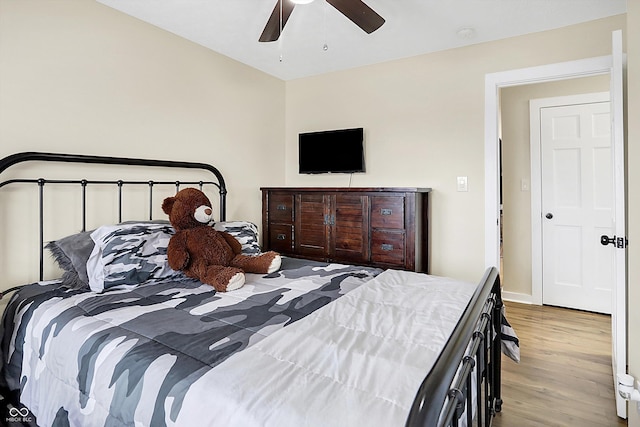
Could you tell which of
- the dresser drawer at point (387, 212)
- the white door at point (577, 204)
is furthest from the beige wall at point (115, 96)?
the white door at point (577, 204)

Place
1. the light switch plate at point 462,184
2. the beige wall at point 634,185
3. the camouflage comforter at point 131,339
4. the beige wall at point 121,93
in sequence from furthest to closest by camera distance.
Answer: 1. the light switch plate at point 462,184
2. the beige wall at point 121,93
3. the beige wall at point 634,185
4. the camouflage comforter at point 131,339

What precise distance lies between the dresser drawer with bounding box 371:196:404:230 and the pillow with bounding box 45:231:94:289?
195 centimetres

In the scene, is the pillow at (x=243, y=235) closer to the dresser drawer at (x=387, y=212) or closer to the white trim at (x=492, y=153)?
the dresser drawer at (x=387, y=212)

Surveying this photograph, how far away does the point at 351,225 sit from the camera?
302cm

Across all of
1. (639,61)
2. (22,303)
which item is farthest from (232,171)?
(639,61)

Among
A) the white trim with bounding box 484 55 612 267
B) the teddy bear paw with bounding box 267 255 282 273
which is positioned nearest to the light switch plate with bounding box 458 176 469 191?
the white trim with bounding box 484 55 612 267

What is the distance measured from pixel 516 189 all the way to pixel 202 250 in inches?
129

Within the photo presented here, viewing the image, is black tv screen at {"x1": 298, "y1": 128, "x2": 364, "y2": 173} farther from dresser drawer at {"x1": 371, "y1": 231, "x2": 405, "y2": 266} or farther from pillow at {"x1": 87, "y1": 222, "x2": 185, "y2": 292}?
pillow at {"x1": 87, "y1": 222, "x2": 185, "y2": 292}

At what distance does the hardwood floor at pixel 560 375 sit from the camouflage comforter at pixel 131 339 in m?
1.16

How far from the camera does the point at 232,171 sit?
327 cm

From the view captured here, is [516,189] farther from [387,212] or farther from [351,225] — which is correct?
[351,225]

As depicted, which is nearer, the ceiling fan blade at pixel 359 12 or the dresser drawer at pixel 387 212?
the ceiling fan blade at pixel 359 12

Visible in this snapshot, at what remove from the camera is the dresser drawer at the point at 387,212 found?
9.23 feet

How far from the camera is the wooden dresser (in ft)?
9.21
